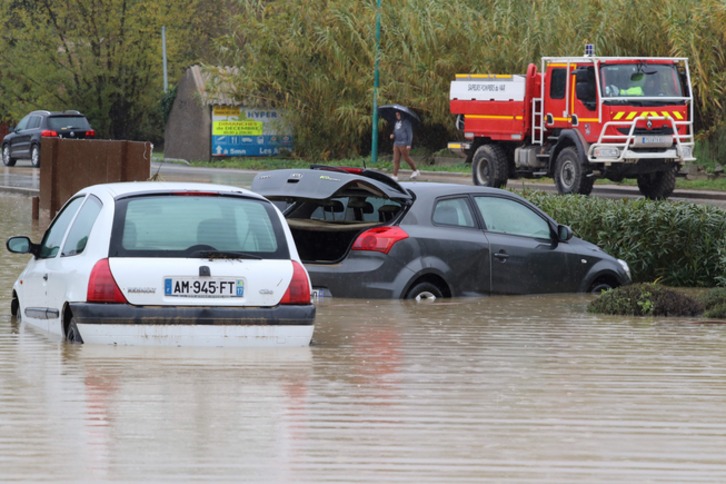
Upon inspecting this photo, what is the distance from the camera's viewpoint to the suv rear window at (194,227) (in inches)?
370

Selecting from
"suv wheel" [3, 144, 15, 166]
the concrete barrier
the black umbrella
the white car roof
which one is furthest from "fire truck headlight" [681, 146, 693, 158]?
"suv wheel" [3, 144, 15, 166]

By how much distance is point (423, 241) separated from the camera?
13.6 metres

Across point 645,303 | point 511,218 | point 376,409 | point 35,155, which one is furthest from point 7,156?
point 376,409

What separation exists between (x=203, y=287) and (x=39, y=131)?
128 feet

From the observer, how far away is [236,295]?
941cm

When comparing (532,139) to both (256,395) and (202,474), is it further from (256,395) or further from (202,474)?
(202,474)

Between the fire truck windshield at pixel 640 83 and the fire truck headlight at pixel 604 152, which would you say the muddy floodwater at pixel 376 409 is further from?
the fire truck windshield at pixel 640 83

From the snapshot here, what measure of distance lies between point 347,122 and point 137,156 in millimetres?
22788

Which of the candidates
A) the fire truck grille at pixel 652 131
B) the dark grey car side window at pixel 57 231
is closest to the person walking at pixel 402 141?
the fire truck grille at pixel 652 131

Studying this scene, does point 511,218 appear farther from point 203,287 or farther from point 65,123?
point 65,123

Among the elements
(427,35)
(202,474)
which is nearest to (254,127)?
(427,35)

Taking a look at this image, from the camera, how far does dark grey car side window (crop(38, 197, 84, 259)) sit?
10.5 meters

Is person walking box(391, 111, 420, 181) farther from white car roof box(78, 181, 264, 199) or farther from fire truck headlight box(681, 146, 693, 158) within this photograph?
white car roof box(78, 181, 264, 199)

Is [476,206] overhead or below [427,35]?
below
